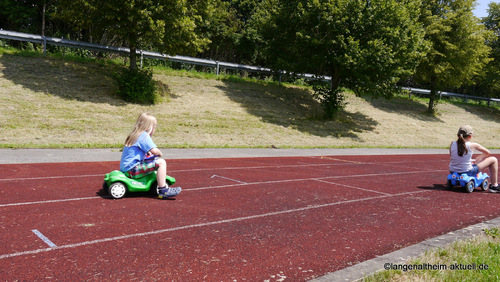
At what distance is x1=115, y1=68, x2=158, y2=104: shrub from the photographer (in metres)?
20.2

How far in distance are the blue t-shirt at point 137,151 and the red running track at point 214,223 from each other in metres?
0.61

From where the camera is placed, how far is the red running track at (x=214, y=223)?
12.4 ft

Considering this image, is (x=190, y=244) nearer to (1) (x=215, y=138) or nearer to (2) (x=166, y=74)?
(1) (x=215, y=138)

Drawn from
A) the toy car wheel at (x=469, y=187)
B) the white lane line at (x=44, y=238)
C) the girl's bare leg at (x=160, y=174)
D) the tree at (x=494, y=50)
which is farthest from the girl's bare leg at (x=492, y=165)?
the tree at (x=494, y=50)

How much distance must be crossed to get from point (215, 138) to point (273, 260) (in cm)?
1396

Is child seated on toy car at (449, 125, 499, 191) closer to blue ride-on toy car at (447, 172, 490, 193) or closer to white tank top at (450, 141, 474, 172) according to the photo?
white tank top at (450, 141, 474, 172)

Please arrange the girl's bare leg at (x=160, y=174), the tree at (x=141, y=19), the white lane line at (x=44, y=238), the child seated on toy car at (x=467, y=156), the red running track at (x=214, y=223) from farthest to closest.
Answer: the tree at (x=141, y=19) → the child seated on toy car at (x=467, y=156) → the girl's bare leg at (x=160, y=174) → the white lane line at (x=44, y=238) → the red running track at (x=214, y=223)

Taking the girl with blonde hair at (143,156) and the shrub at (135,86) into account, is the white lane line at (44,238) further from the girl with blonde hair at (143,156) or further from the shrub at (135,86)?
the shrub at (135,86)

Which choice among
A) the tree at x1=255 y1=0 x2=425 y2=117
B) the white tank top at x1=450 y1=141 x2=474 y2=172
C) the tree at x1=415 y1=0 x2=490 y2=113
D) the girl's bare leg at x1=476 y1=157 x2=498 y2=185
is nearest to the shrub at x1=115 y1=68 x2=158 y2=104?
the tree at x1=255 y1=0 x2=425 y2=117

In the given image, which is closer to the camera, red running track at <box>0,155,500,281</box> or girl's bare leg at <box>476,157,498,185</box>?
red running track at <box>0,155,500,281</box>

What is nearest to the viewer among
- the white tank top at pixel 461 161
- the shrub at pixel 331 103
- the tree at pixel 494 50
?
the white tank top at pixel 461 161

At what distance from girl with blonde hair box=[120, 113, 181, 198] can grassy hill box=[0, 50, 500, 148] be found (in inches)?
308

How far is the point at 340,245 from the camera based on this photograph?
4.67 meters

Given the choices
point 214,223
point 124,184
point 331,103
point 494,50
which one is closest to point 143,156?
point 124,184
